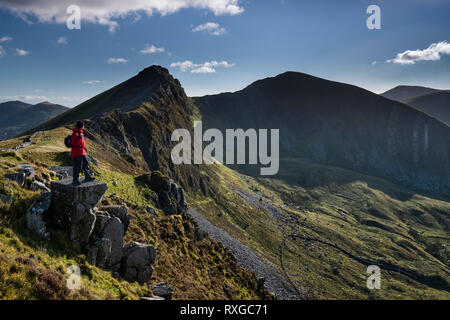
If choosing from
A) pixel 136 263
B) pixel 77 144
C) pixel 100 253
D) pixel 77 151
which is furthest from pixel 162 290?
pixel 77 144

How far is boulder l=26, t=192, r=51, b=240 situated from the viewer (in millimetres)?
14344

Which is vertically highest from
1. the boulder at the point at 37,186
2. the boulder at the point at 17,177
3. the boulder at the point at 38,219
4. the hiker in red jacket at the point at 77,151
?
the hiker in red jacket at the point at 77,151

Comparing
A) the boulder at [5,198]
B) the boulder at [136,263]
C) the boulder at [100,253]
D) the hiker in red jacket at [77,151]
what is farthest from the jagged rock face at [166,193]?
the boulder at [5,198]

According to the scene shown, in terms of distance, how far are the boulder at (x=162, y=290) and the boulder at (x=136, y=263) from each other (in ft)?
2.78

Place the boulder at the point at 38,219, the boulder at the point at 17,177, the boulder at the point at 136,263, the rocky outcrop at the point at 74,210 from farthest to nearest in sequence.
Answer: the boulder at the point at 136,263 → the rocky outcrop at the point at 74,210 → the boulder at the point at 17,177 → the boulder at the point at 38,219

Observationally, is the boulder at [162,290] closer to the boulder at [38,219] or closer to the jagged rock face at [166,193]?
the boulder at [38,219]

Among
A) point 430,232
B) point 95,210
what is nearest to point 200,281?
point 95,210

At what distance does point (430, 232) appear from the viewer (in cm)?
15875

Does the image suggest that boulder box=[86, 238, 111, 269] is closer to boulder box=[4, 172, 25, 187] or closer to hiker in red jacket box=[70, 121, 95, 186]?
hiker in red jacket box=[70, 121, 95, 186]

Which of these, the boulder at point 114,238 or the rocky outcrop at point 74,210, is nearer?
the rocky outcrop at point 74,210

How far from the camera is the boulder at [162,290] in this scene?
19.0 metres

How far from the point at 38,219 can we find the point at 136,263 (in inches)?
288

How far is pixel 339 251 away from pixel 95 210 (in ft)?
381

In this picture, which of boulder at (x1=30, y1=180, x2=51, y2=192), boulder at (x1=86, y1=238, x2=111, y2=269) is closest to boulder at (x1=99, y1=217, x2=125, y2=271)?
boulder at (x1=86, y1=238, x2=111, y2=269)
